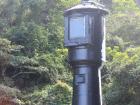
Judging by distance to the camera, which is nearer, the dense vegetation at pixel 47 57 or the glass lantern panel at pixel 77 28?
the glass lantern panel at pixel 77 28

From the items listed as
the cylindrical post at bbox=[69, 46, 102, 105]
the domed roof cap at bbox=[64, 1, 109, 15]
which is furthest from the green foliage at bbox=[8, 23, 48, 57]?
the cylindrical post at bbox=[69, 46, 102, 105]

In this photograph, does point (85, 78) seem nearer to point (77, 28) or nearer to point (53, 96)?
point (77, 28)

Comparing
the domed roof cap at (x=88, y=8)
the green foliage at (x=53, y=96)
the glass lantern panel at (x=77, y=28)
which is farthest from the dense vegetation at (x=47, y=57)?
the glass lantern panel at (x=77, y=28)

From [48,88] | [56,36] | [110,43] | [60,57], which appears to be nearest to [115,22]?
[110,43]

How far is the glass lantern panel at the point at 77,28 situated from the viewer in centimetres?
356

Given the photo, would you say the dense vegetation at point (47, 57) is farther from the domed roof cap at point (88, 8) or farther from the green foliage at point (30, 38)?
the domed roof cap at point (88, 8)

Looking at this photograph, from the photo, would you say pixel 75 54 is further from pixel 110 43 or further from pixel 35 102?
pixel 110 43

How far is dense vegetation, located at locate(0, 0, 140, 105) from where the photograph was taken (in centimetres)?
869

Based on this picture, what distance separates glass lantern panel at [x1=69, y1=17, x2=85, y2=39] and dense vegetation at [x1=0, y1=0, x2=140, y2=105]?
4.91m

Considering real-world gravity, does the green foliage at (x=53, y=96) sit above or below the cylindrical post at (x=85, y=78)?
below

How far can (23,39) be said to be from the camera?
1146 cm

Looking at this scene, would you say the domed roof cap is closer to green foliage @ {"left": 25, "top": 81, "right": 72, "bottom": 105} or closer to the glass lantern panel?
the glass lantern panel

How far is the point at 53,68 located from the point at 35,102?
1617mm

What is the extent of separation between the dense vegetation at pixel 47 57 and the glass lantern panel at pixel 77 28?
4.91 meters
